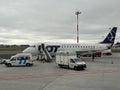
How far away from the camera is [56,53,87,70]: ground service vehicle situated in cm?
3036

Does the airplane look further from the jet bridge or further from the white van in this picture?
the white van

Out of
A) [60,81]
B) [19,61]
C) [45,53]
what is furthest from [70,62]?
[45,53]

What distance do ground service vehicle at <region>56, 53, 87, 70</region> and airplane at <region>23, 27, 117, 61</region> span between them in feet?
39.2

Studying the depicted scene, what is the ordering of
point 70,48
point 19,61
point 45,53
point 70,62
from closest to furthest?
1. point 70,62
2. point 19,61
3. point 45,53
4. point 70,48

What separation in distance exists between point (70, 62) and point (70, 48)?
22595mm

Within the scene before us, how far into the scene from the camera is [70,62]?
1265 inches

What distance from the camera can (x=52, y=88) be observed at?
16344 mm

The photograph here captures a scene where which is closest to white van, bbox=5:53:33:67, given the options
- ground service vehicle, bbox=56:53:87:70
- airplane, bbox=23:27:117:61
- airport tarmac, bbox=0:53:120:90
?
ground service vehicle, bbox=56:53:87:70

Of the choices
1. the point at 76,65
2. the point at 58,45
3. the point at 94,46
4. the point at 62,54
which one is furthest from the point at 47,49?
the point at 76,65

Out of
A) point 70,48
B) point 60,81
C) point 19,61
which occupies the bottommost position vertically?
point 60,81

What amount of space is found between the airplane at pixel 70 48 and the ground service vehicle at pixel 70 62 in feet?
39.2

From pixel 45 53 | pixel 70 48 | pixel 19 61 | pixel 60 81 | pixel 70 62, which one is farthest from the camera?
pixel 70 48

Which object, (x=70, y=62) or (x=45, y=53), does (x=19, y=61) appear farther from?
(x=45, y=53)

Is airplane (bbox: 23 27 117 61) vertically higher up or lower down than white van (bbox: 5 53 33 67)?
higher up
